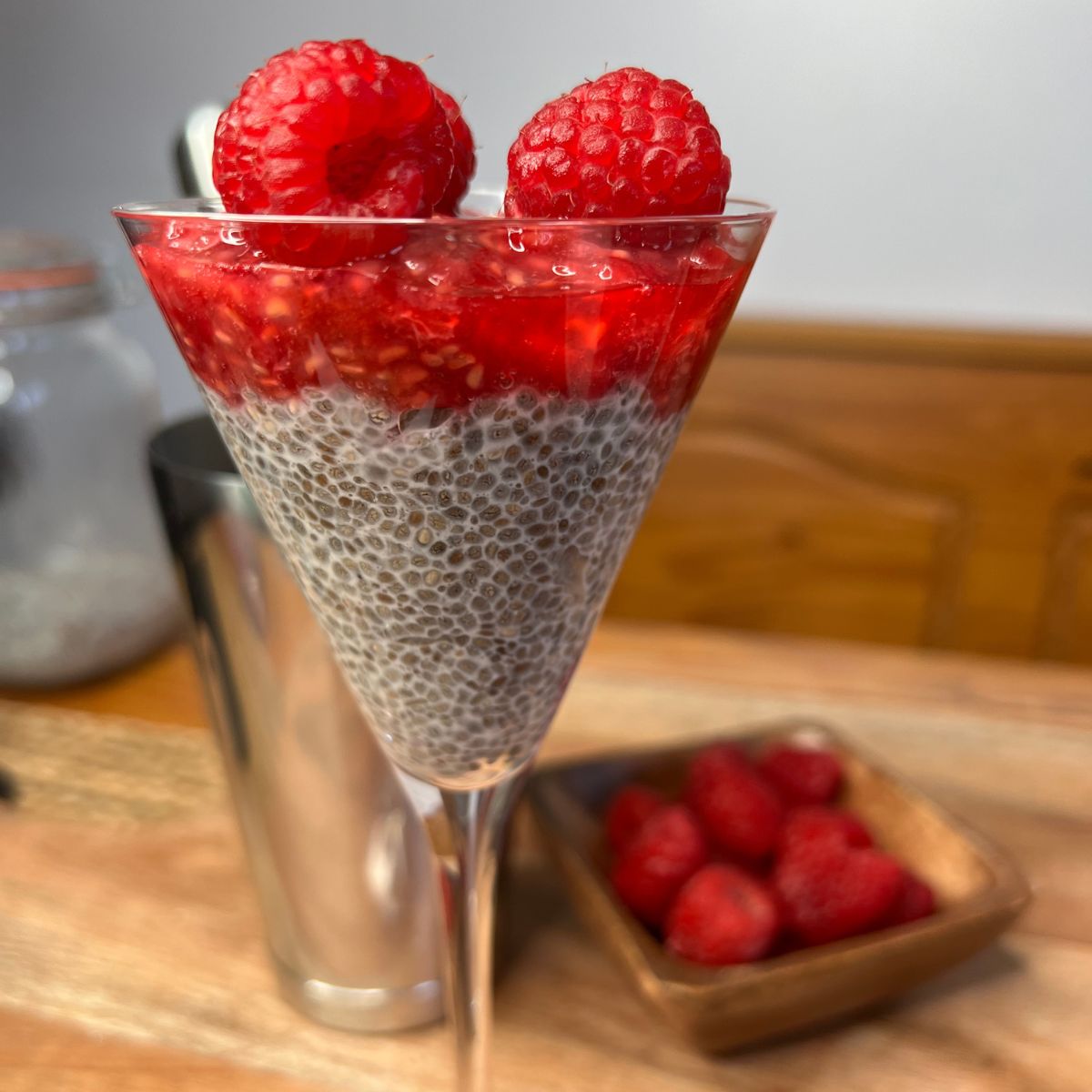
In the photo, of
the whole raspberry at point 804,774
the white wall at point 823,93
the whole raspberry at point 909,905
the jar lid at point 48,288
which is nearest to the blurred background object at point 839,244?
the white wall at point 823,93

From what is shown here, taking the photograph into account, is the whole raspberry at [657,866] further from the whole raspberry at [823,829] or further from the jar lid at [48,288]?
the jar lid at [48,288]

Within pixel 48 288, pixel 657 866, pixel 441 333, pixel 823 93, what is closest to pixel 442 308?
pixel 441 333

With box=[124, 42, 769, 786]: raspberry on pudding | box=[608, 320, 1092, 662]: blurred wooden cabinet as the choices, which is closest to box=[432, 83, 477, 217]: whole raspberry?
box=[124, 42, 769, 786]: raspberry on pudding

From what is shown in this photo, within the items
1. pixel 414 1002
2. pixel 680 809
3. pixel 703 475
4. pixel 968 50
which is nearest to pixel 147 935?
pixel 414 1002

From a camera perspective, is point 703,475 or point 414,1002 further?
point 703,475

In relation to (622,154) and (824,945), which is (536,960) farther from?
(622,154)

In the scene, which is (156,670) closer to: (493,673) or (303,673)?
(303,673)
